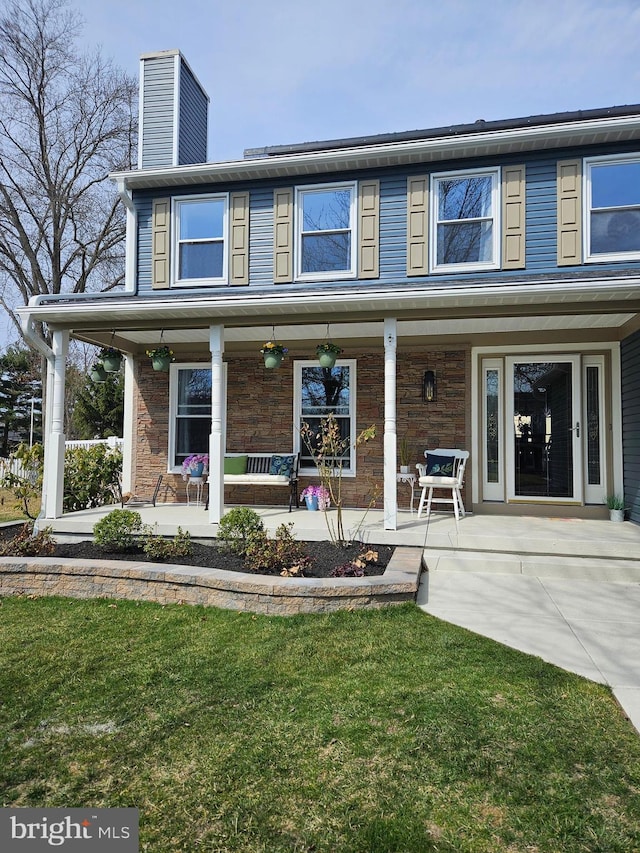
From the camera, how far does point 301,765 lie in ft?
7.28

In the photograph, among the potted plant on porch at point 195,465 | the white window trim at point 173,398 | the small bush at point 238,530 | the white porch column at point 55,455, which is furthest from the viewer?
the white window trim at point 173,398

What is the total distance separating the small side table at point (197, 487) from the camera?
810 centimetres

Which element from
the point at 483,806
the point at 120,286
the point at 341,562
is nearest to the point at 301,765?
the point at 483,806

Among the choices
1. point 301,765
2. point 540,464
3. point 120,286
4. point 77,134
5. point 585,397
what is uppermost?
point 77,134

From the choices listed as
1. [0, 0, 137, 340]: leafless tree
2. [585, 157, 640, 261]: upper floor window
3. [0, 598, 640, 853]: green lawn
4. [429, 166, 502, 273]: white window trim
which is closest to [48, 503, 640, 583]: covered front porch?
[0, 598, 640, 853]: green lawn

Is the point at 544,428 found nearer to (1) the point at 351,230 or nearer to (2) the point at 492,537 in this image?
(2) the point at 492,537

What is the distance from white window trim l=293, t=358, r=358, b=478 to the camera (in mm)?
8328

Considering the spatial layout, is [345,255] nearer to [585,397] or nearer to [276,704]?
[585,397]

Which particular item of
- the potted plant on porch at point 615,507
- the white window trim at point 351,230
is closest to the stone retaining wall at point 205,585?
the potted plant on porch at point 615,507

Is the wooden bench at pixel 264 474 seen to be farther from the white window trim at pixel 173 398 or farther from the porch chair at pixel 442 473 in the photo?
the porch chair at pixel 442 473

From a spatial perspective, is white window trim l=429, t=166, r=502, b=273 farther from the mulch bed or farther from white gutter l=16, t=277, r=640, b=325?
the mulch bed

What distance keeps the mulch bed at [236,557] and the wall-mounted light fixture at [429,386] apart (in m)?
3.03

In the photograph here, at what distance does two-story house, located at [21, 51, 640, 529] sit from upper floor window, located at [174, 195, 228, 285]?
3cm

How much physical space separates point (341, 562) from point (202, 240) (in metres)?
5.87
